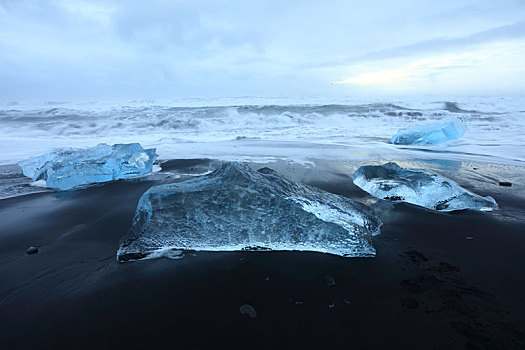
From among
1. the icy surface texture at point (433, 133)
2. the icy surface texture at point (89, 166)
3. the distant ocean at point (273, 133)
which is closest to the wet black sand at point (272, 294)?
the icy surface texture at point (89, 166)

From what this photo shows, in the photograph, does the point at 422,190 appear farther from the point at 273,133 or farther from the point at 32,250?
the point at 273,133

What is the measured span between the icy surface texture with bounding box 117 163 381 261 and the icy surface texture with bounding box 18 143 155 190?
224cm

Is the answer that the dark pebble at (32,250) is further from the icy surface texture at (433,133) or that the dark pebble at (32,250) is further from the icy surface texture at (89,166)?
the icy surface texture at (433,133)

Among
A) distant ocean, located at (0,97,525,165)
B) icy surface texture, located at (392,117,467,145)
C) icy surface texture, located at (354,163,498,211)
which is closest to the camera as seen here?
icy surface texture, located at (354,163,498,211)

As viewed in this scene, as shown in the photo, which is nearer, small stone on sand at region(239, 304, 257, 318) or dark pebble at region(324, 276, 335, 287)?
small stone on sand at region(239, 304, 257, 318)

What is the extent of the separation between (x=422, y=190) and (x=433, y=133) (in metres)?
5.77

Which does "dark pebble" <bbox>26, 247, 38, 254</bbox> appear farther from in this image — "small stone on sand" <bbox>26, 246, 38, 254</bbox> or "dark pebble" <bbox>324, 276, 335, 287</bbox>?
"dark pebble" <bbox>324, 276, 335, 287</bbox>

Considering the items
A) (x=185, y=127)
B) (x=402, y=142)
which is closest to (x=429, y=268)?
(x=402, y=142)

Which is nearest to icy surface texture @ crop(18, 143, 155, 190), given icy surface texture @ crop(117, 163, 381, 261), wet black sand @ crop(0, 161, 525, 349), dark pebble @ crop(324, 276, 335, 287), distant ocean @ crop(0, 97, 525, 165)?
wet black sand @ crop(0, 161, 525, 349)

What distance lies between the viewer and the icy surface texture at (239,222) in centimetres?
198

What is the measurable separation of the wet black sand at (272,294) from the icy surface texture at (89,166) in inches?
54.4

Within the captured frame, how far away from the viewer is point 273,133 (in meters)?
10.9

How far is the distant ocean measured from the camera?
6285 mm

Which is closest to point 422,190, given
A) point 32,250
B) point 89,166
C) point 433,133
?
point 32,250
